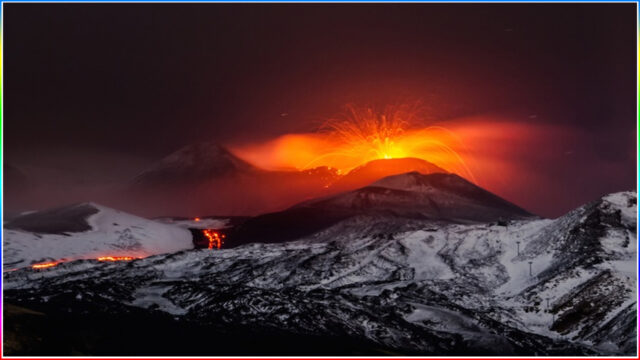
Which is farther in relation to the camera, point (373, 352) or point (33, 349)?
point (373, 352)

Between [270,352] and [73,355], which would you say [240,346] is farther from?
[73,355]

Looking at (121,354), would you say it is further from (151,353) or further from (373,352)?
(373,352)

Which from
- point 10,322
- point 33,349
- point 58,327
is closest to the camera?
point 33,349

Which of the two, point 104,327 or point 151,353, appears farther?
point 104,327

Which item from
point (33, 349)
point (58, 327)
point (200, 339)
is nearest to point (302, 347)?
point (200, 339)

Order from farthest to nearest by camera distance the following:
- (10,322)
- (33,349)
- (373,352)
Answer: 1. (373,352)
2. (10,322)
3. (33,349)

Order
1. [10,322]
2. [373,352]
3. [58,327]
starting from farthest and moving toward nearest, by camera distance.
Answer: [373,352] → [58,327] → [10,322]

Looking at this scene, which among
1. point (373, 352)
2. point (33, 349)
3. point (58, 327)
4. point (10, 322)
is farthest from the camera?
point (373, 352)

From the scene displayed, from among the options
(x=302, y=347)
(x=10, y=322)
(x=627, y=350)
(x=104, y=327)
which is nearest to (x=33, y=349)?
(x=10, y=322)

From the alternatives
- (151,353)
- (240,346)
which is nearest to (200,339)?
(240,346)
